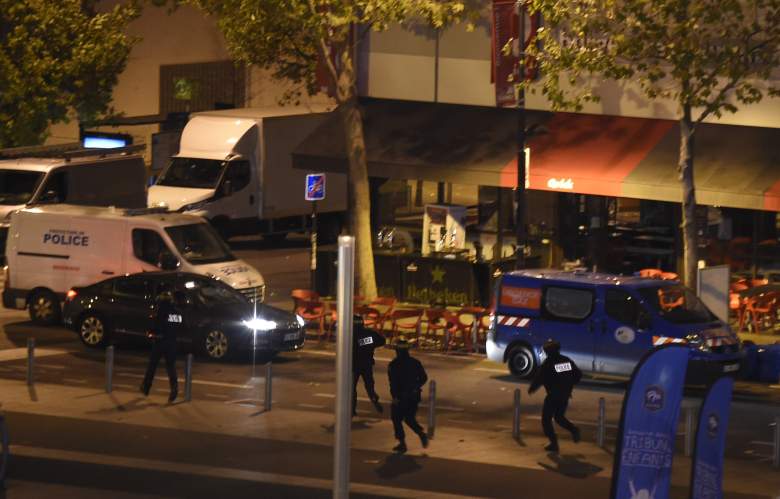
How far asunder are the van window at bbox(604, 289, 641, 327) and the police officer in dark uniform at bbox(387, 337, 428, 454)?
216 inches

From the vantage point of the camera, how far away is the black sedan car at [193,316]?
24.5m

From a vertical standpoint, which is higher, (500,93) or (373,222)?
(500,93)

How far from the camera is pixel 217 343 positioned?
80.5ft

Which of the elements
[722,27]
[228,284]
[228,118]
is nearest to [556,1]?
[722,27]

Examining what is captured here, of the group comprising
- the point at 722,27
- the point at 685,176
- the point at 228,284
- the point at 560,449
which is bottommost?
the point at 560,449

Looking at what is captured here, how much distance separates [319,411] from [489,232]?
12.9 m

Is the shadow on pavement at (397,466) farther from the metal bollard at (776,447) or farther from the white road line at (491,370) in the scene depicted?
the white road line at (491,370)

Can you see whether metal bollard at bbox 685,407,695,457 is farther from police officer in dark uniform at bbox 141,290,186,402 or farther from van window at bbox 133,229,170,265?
van window at bbox 133,229,170,265

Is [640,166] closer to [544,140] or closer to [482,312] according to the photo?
[544,140]

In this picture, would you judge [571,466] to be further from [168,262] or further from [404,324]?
[168,262]

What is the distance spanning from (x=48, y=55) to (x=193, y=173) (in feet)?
15.2

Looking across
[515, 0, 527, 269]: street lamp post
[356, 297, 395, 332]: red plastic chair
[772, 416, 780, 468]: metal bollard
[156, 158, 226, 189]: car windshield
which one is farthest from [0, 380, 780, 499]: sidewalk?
[156, 158, 226, 189]: car windshield

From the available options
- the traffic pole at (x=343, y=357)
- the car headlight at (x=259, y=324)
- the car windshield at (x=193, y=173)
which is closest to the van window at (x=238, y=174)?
the car windshield at (x=193, y=173)

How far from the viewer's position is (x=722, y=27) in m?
25.8
